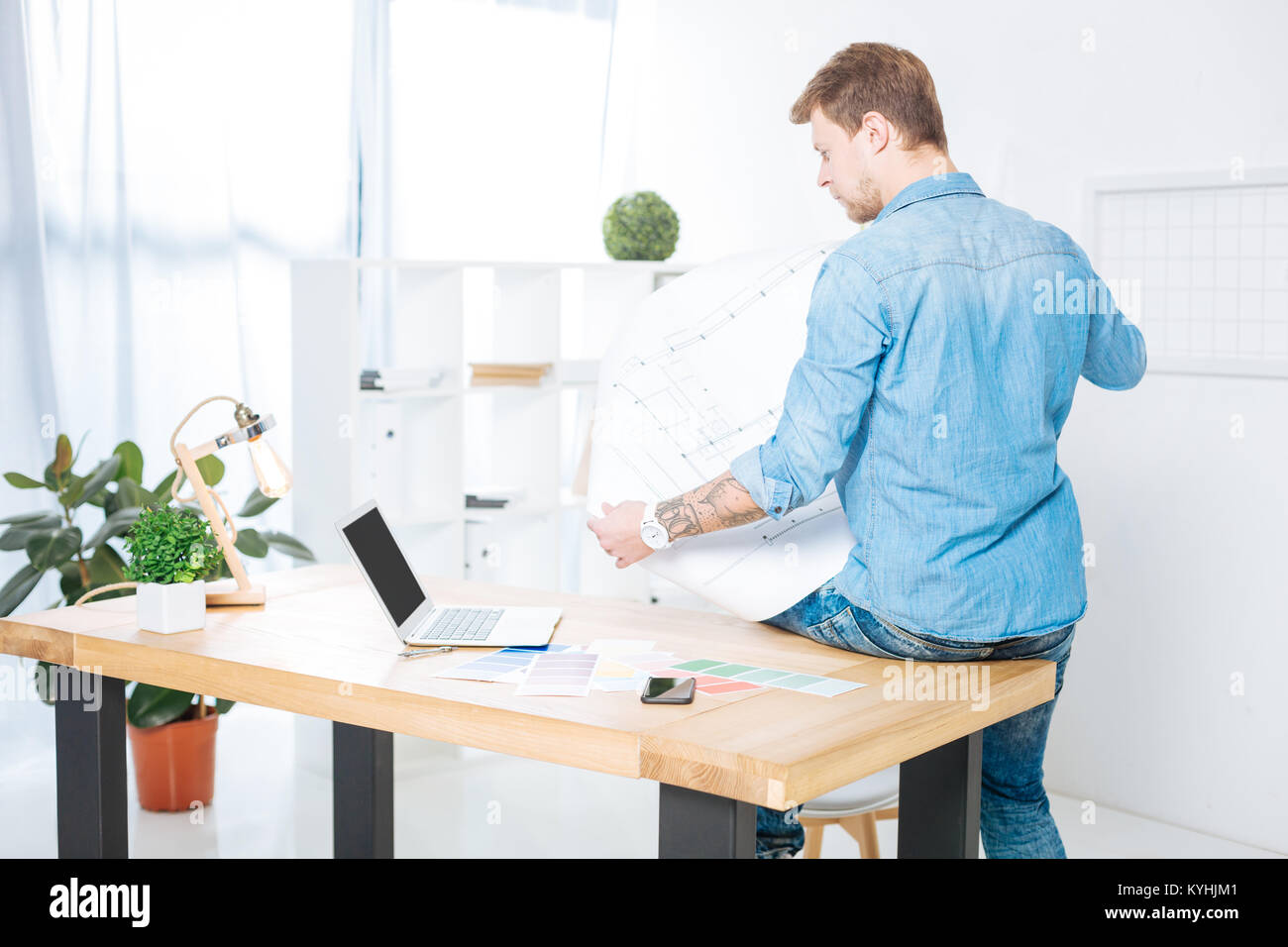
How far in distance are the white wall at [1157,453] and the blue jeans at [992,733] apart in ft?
4.88

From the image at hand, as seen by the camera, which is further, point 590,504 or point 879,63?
point 590,504

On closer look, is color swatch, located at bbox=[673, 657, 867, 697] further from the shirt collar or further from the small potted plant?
the small potted plant

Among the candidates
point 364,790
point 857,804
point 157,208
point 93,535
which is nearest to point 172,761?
point 93,535

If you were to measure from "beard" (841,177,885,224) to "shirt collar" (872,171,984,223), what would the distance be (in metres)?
0.06

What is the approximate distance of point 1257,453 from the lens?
326cm

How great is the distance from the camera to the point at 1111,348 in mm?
1997

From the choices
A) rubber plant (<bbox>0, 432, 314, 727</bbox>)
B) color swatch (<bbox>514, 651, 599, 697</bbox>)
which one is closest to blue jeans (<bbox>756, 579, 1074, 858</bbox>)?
color swatch (<bbox>514, 651, 599, 697</bbox>)

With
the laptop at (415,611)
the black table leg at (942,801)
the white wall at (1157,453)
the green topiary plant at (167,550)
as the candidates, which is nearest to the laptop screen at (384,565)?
the laptop at (415,611)

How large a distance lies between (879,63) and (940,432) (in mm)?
558

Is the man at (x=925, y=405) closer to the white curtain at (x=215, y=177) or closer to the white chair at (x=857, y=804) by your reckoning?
the white chair at (x=857, y=804)

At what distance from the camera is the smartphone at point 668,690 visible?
1.67 m

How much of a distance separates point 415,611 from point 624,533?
1.24 feet
